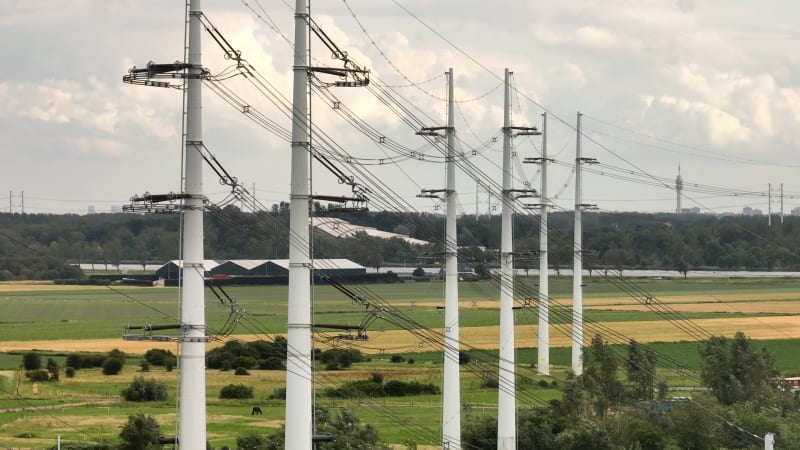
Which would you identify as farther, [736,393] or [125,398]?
[125,398]

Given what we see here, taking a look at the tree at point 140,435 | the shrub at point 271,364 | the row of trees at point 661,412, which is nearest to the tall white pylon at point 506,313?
the row of trees at point 661,412

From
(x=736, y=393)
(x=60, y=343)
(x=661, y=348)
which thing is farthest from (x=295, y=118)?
(x=60, y=343)

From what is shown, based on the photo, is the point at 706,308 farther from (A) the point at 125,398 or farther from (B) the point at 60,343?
(A) the point at 125,398

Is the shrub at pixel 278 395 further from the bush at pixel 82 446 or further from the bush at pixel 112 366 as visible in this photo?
the bush at pixel 82 446

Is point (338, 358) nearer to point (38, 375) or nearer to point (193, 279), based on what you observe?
point (38, 375)

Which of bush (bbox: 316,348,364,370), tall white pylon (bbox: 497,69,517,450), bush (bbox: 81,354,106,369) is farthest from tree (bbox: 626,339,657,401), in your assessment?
bush (bbox: 81,354,106,369)

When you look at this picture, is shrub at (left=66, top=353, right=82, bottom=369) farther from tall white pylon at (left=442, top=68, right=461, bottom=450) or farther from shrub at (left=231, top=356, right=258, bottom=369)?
tall white pylon at (left=442, top=68, right=461, bottom=450)
